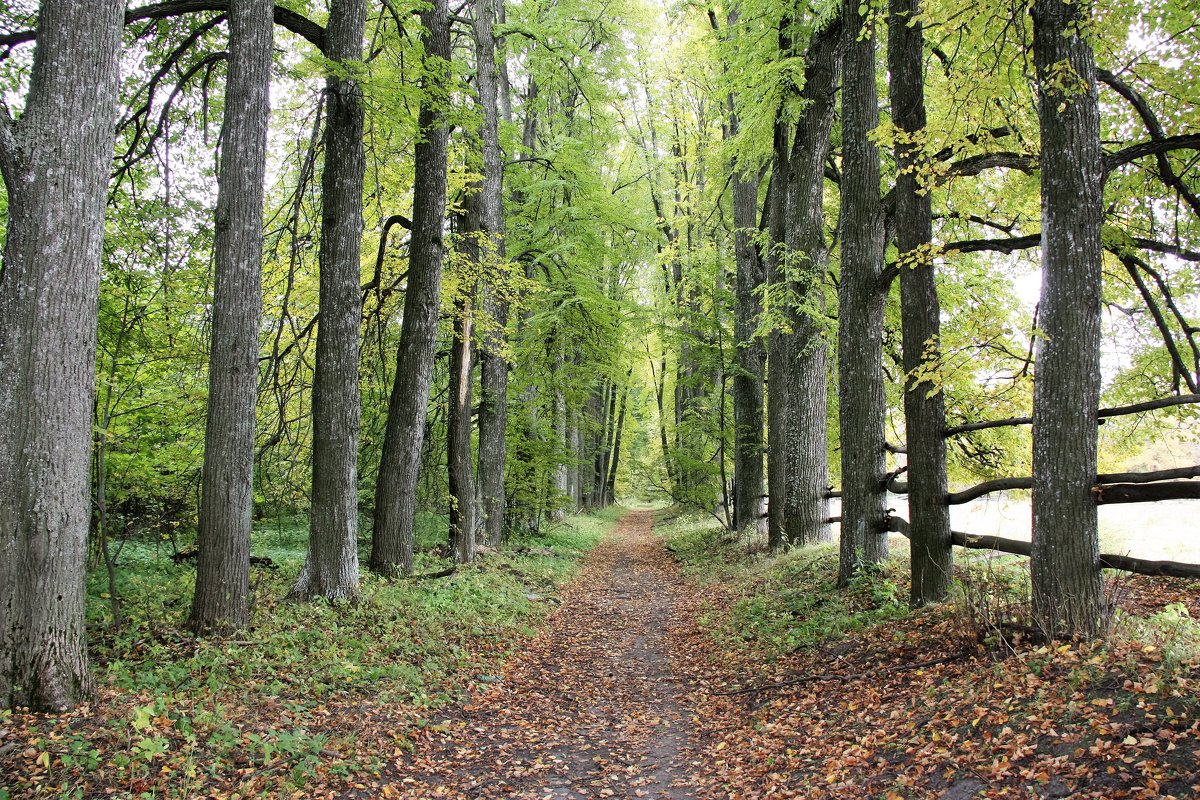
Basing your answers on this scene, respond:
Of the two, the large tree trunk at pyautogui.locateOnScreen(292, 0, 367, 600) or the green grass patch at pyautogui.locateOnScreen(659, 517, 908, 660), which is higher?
the large tree trunk at pyautogui.locateOnScreen(292, 0, 367, 600)

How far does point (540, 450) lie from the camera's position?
16953mm

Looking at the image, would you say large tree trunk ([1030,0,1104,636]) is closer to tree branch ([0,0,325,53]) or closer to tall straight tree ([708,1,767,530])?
tree branch ([0,0,325,53])

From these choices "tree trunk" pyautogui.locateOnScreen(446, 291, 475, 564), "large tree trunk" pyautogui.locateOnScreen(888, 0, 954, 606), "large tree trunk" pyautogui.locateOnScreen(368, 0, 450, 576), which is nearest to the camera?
"large tree trunk" pyautogui.locateOnScreen(888, 0, 954, 606)

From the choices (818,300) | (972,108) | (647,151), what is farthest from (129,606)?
(647,151)

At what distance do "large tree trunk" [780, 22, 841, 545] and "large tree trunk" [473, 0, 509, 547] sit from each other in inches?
209

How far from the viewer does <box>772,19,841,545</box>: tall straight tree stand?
10.9 metres

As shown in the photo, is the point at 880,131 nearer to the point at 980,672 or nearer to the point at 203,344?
the point at 980,672

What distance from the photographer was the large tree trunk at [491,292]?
41.9 feet

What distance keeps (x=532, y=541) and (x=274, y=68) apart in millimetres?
12106

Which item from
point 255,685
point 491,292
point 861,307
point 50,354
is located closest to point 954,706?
point 861,307

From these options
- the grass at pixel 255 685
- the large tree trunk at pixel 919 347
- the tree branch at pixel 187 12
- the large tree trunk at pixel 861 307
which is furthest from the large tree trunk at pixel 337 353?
the large tree trunk at pixel 919 347

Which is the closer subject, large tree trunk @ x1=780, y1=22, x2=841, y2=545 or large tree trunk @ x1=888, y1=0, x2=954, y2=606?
large tree trunk @ x1=888, y1=0, x2=954, y2=606

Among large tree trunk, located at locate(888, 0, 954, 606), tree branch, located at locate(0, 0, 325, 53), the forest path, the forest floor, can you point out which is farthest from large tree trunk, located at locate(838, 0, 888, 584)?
tree branch, located at locate(0, 0, 325, 53)

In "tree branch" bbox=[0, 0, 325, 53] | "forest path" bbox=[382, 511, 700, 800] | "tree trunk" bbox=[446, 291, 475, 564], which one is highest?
"tree branch" bbox=[0, 0, 325, 53]
